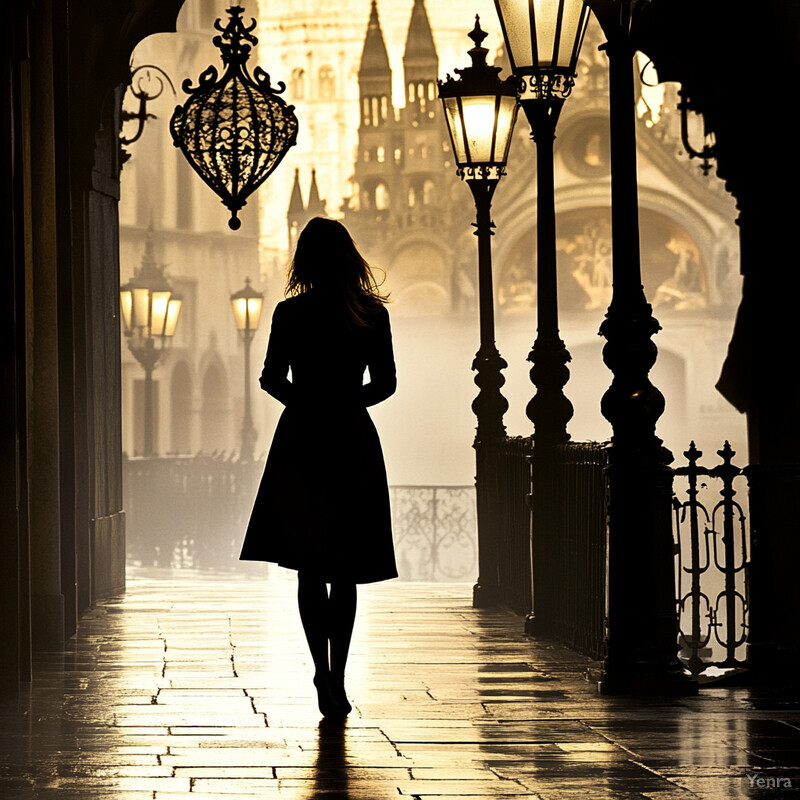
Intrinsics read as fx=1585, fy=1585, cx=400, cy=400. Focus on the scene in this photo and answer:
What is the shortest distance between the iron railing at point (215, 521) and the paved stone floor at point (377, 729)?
17.6m

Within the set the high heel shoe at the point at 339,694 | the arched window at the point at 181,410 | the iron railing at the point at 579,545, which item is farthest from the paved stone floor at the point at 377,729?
the arched window at the point at 181,410

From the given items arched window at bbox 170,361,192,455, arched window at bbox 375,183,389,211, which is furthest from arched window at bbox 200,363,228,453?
arched window at bbox 375,183,389,211

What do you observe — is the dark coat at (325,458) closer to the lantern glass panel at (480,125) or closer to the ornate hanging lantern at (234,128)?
the lantern glass panel at (480,125)

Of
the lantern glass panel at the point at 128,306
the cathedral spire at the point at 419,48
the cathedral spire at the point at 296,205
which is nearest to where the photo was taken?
the lantern glass panel at the point at 128,306

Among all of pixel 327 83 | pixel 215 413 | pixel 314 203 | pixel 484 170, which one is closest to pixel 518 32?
pixel 484 170

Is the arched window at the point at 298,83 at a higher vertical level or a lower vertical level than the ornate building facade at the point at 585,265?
higher

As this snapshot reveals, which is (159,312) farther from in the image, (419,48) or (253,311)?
(419,48)

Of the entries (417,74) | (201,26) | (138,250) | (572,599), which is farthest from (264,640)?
(201,26)

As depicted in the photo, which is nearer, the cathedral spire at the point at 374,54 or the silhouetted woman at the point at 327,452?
the silhouetted woman at the point at 327,452

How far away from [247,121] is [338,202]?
29626mm

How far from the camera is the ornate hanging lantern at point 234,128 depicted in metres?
10.3

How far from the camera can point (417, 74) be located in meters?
34.1

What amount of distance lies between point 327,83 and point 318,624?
1517 inches

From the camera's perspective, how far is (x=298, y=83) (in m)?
42.9
